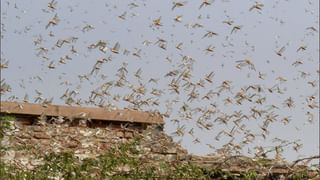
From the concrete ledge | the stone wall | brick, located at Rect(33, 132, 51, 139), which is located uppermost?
the concrete ledge

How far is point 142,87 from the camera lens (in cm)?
989

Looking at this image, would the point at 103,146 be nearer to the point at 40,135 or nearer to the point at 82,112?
the point at 82,112

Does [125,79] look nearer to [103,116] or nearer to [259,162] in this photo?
[103,116]

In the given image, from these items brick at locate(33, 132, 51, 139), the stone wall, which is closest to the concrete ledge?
the stone wall

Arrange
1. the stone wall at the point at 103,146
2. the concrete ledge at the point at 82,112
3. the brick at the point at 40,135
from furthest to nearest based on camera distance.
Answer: the concrete ledge at the point at 82,112
the brick at the point at 40,135
the stone wall at the point at 103,146

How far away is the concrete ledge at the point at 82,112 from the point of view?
968 cm

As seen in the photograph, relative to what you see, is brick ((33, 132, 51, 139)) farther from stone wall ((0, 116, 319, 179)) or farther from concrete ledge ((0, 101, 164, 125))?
concrete ledge ((0, 101, 164, 125))

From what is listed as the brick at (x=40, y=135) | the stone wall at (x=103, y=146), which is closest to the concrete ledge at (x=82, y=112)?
the stone wall at (x=103, y=146)

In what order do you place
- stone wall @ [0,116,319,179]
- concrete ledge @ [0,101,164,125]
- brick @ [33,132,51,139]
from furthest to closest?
concrete ledge @ [0,101,164,125] → brick @ [33,132,51,139] → stone wall @ [0,116,319,179]

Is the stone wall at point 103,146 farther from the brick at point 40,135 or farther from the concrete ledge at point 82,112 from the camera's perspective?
the concrete ledge at point 82,112

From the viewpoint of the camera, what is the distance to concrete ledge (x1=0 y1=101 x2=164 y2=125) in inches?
381

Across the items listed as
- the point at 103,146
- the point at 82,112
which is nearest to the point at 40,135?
the point at 82,112

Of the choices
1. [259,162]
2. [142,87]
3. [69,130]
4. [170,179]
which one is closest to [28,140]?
[69,130]

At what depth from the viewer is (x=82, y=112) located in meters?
9.74
